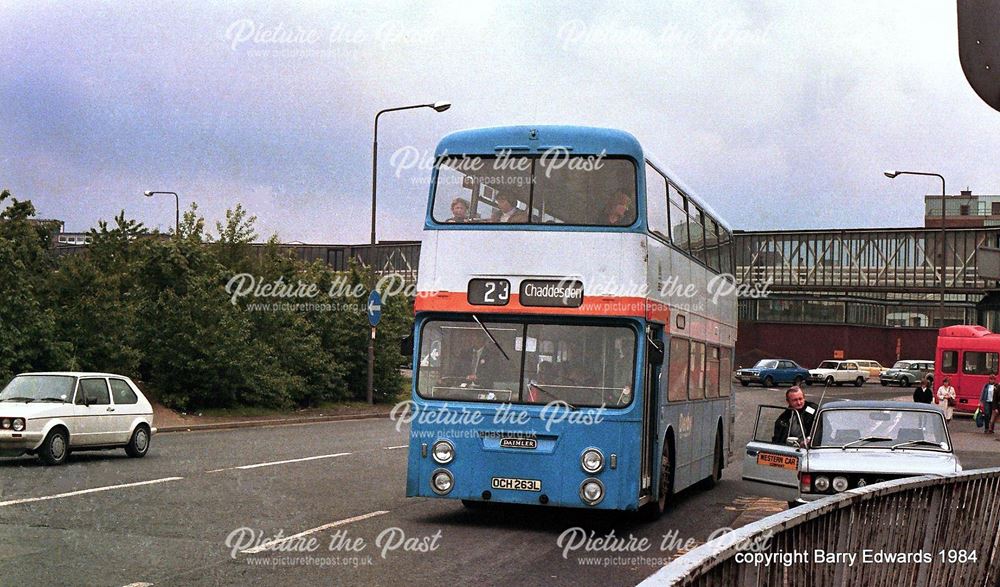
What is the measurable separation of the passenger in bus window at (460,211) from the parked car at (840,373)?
2626 inches

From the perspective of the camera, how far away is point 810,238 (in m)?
82.4

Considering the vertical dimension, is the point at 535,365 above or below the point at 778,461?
above

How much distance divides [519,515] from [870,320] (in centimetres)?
8703

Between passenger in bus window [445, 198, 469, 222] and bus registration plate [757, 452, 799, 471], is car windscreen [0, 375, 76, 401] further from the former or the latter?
bus registration plate [757, 452, 799, 471]

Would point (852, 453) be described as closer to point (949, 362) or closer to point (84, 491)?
point (84, 491)

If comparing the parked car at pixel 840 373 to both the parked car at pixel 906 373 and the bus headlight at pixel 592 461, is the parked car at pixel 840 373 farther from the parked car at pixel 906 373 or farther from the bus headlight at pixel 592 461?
the bus headlight at pixel 592 461

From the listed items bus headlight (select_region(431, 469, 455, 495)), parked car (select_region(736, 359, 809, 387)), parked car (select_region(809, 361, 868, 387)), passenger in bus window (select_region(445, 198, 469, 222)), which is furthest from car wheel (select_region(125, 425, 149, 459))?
parked car (select_region(809, 361, 868, 387))

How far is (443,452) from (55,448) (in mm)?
8355

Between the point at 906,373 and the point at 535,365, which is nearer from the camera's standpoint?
the point at 535,365

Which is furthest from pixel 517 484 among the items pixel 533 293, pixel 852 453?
pixel 852 453

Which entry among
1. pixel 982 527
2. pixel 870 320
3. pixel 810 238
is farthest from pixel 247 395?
pixel 870 320

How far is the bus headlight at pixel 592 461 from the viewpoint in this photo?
41.1 ft

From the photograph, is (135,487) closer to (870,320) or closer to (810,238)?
(810,238)

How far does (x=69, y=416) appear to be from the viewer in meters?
18.9
